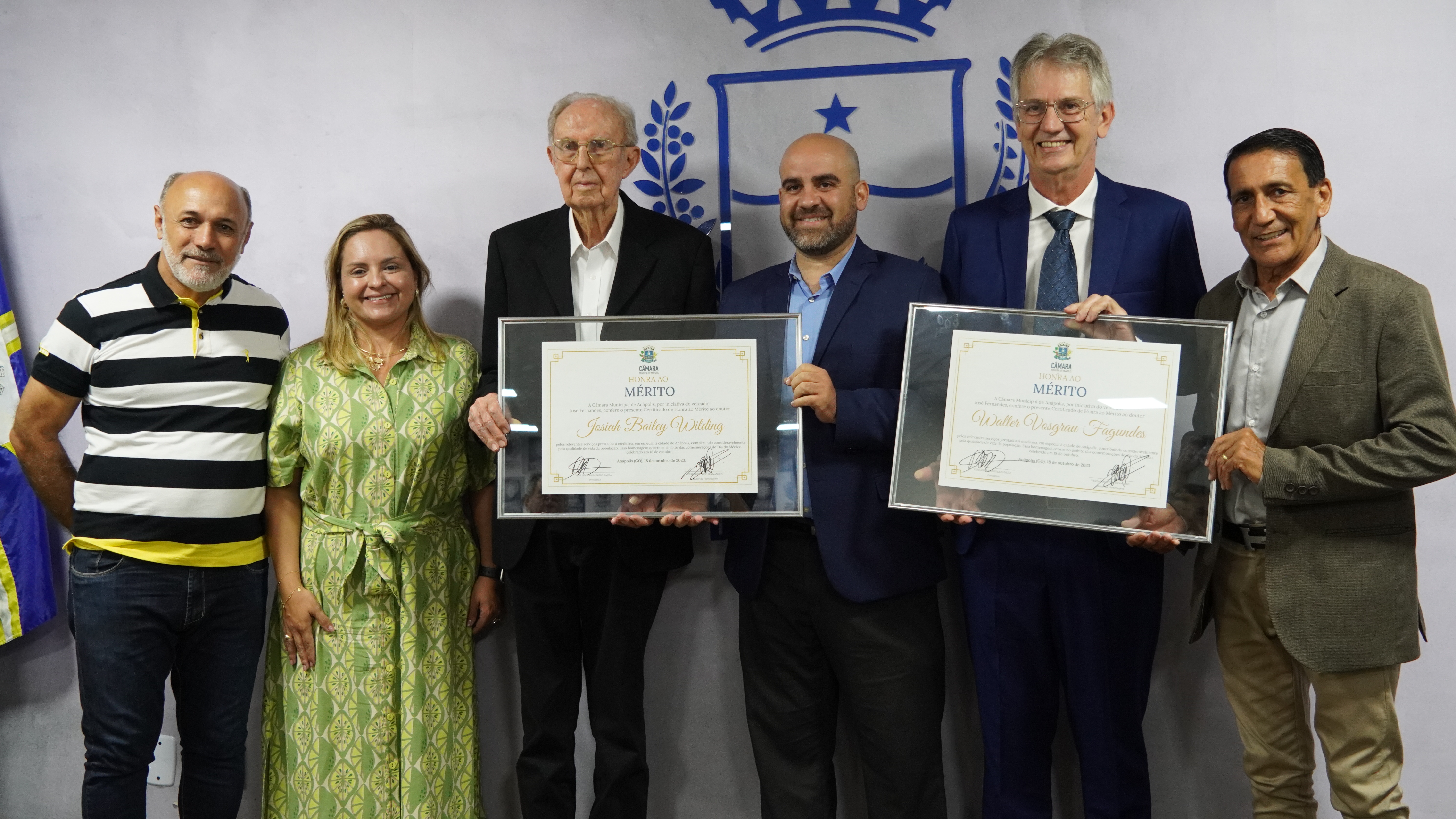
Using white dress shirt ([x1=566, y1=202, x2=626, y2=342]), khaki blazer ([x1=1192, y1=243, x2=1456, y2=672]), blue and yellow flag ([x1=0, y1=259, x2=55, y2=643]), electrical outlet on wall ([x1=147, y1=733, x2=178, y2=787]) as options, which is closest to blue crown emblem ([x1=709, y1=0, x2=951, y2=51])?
white dress shirt ([x1=566, y1=202, x2=626, y2=342])

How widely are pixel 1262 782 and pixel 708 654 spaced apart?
1.47m

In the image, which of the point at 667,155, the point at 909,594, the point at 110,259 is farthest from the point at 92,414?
the point at 909,594

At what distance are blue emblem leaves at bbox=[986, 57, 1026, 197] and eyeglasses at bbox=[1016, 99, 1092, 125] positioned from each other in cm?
47

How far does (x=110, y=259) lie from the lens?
9.94 ft

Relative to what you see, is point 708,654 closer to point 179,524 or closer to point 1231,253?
point 179,524

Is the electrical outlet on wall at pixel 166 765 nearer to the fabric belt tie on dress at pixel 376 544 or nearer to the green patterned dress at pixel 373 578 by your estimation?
the green patterned dress at pixel 373 578

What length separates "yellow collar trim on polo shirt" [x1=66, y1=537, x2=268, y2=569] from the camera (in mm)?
2311

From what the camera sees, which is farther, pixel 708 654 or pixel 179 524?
pixel 708 654

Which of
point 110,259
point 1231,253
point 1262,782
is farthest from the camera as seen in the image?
point 110,259

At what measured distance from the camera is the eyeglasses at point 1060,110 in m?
2.17

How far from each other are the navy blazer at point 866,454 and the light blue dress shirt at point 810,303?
17 millimetres
